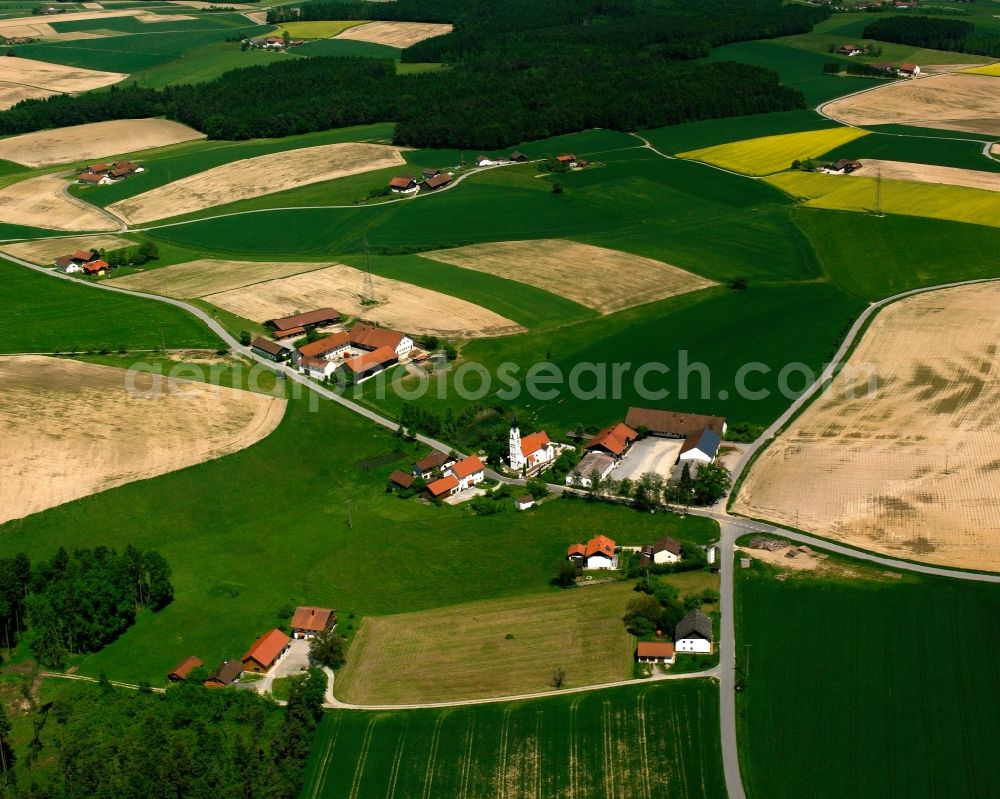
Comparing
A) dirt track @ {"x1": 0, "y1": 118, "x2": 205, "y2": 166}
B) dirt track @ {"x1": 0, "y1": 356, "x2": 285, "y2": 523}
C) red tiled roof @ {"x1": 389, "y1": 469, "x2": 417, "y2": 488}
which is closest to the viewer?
dirt track @ {"x1": 0, "y1": 356, "x2": 285, "y2": 523}

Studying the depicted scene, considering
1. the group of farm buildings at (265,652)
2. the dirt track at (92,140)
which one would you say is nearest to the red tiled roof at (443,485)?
the group of farm buildings at (265,652)

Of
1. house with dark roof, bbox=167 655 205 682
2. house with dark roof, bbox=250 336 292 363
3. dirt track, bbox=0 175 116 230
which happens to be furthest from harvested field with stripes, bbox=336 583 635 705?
dirt track, bbox=0 175 116 230

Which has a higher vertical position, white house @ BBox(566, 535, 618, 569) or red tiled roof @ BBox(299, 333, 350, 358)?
red tiled roof @ BBox(299, 333, 350, 358)

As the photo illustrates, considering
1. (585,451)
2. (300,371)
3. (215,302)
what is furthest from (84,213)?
(585,451)

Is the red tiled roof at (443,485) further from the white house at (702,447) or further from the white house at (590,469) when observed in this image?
the white house at (702,447)

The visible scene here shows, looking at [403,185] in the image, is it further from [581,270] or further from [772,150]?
[772,150]

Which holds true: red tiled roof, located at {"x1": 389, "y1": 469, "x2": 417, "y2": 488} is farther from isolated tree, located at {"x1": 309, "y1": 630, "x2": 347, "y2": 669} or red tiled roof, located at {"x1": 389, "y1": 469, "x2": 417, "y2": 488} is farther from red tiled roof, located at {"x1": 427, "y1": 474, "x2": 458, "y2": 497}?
isolated tree, located at {"x1": 309, "y1": 630, "x2": 347, "y2": 669}

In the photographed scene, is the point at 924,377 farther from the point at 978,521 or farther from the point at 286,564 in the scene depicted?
the point at 286,564
